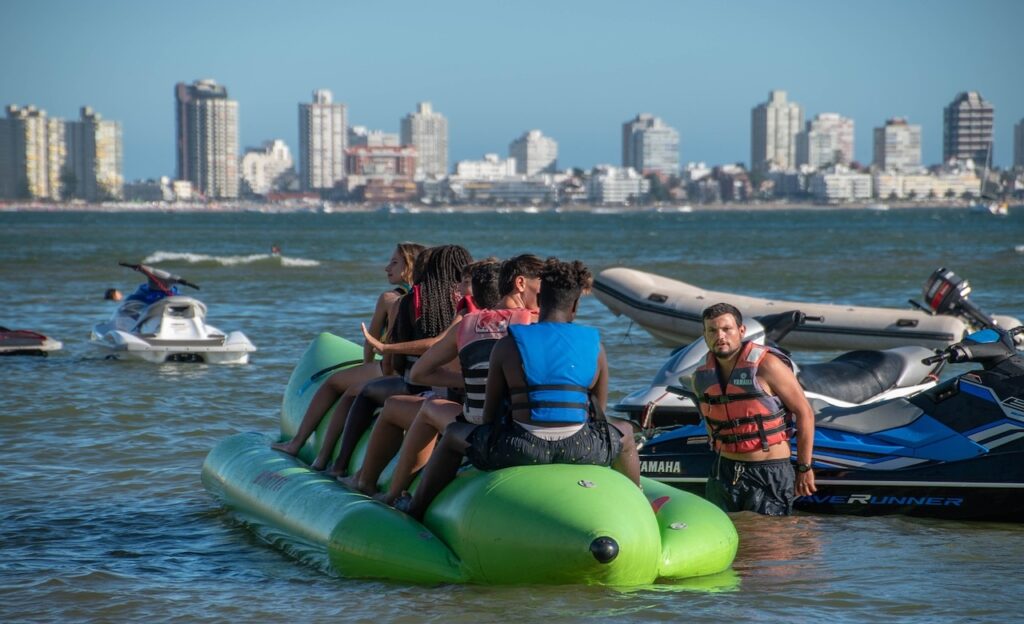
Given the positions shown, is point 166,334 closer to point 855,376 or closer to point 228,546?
point 228,546

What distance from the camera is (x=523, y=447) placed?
498 cm

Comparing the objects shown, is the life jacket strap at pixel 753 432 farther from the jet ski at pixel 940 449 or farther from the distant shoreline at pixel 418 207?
the distant shoreline at pixel 418 207

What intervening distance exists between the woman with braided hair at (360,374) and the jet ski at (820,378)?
1.62m

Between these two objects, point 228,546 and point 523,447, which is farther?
point 228,546

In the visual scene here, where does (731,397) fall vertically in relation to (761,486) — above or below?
above

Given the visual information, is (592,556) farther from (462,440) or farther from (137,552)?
(137,552)

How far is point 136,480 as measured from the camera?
24.7 ft

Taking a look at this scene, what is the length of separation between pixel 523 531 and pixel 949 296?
7.15m

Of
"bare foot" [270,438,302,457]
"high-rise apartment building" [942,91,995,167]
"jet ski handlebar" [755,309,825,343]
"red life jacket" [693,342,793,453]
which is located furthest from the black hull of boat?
"high-rise apartment building" [942,91,995,167]

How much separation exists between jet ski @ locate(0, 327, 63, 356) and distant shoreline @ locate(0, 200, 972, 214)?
13730cm

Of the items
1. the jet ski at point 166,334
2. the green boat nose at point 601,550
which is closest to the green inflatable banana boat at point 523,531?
the green boat nose at point 601,550

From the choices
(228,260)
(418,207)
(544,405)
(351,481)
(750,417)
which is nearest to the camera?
(544,405)

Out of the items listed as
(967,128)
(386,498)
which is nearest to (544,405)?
(386,498)

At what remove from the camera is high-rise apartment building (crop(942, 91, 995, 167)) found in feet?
540
